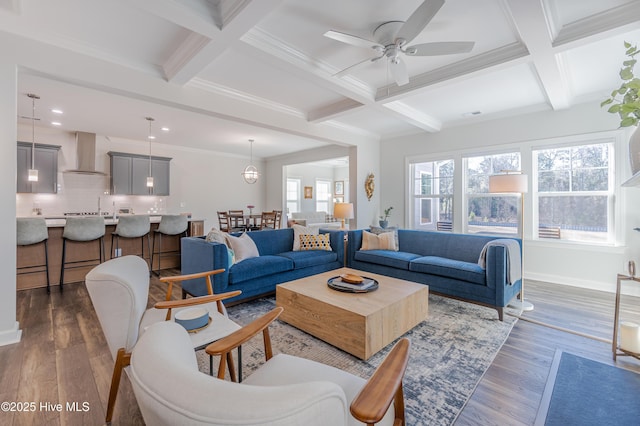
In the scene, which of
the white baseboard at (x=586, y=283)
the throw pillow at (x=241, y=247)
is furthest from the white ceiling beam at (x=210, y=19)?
the white baseboard at (x=586, y=283)

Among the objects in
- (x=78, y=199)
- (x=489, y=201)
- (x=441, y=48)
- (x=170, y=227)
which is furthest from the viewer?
(x=78, y=199)

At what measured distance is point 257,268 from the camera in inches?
137

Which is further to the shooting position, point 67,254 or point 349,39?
point 67,254

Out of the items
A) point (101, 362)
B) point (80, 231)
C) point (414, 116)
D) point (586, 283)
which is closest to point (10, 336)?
point (101, 362)

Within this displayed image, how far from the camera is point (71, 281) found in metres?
4.30

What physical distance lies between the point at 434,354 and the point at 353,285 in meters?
0.87

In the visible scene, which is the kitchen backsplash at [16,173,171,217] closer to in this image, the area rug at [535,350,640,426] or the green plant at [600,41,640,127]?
the area rug at [535,350,640,426]

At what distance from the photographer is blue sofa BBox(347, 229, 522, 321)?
309cm

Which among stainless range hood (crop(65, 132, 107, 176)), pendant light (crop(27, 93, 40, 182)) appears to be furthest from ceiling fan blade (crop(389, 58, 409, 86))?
stainless range hood (crop(65, 132, 107, 176))

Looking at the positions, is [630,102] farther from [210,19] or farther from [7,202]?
[7,202]

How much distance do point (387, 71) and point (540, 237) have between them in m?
3.65

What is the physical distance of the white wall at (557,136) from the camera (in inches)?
153

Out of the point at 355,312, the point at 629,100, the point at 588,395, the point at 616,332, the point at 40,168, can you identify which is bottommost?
the point at 588,395

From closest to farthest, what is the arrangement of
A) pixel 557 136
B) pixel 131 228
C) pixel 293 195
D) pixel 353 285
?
pixel 353 285 < pixel 557 136 < pixel 131 228 < pixel 293 195
